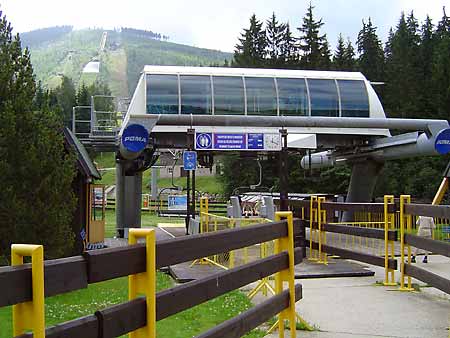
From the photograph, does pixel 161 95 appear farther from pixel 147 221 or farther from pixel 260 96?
pixel 147 221

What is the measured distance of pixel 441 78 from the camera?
61844 mm

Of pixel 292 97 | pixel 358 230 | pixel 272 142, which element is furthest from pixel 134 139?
pixel 292 97

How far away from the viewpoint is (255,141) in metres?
19.5

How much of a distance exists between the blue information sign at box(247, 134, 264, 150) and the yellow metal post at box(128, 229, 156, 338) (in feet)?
52.2

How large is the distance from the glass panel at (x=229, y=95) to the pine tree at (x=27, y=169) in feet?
43.9

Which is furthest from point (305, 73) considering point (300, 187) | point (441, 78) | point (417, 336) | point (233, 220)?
point (441, 78)

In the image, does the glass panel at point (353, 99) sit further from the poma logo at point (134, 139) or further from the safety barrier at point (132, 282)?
the safety barrier at point (132, 282)

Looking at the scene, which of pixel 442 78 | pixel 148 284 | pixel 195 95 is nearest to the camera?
pixel 148 284

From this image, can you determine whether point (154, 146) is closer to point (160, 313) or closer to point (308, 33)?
point (160, 313)

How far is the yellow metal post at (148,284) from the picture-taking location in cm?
338

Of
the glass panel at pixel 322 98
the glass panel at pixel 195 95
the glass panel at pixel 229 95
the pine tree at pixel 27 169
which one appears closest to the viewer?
the pine tree at pixel 27 169

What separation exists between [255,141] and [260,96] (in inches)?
266

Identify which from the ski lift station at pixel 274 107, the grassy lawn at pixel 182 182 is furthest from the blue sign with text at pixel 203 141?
the grassy lawn at pixel 182 182

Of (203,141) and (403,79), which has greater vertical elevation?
(403,79)
